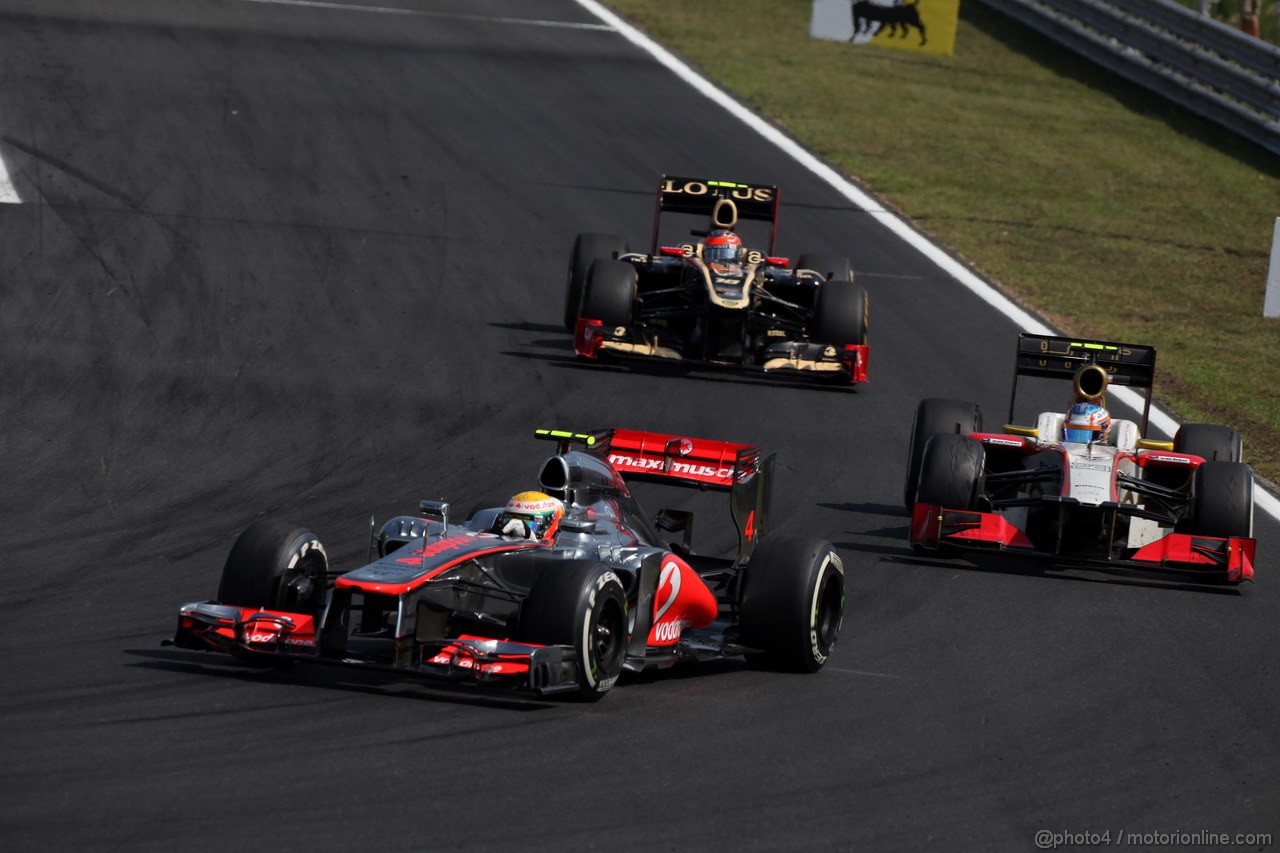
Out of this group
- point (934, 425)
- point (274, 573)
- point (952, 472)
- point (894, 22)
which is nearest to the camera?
point (274, 573)

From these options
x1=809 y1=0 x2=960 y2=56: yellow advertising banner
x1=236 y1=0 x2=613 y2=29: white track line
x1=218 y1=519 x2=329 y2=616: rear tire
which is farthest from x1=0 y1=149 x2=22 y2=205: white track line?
x1=809 y1=0 x2=960 y2=56: yellow advertising banner

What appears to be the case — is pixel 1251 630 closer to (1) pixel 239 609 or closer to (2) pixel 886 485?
(2) pixel 886 485

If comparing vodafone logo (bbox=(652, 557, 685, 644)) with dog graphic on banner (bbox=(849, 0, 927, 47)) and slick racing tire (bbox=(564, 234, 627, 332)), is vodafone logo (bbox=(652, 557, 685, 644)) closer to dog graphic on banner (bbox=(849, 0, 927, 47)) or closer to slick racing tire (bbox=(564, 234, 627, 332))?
slick racing tire (bbox=(564, 234, 627, 332))

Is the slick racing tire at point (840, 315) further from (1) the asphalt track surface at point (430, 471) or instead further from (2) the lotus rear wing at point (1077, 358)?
(2) the lotus rear wing at point (1077, 358)

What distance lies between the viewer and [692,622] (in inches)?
429

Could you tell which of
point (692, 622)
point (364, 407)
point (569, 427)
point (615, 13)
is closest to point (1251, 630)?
point (692, 622)

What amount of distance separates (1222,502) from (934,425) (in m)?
2.47

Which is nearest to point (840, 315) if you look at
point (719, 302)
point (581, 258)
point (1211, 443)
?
point (719, 302)

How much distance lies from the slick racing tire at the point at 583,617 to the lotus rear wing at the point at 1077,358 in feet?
22.6

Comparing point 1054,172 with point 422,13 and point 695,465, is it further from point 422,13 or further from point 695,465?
point 695,465

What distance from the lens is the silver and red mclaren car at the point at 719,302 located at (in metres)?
19.8

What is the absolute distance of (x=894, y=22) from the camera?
117 ft

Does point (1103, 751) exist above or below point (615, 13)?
below

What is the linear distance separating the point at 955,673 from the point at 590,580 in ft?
9.07
